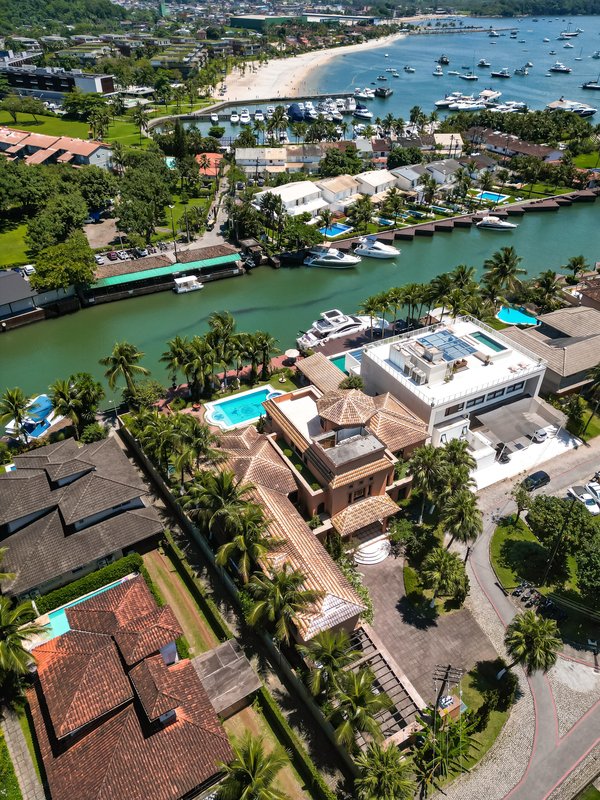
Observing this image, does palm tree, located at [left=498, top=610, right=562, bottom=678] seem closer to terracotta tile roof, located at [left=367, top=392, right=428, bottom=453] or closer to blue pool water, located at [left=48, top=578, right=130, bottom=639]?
terracotta tile roof, located at [left=367, top=392, right=428, bottom=453]

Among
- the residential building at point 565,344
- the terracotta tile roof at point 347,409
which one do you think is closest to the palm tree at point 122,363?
the terracotta tile roof at point 347,409

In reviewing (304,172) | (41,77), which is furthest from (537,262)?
(41,77)

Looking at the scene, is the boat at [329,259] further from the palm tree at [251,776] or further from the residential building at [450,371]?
the palm tree at [251,776]

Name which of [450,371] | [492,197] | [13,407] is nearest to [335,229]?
[492,197]

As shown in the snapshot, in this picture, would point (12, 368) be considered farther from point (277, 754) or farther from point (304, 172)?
point (304, 172)

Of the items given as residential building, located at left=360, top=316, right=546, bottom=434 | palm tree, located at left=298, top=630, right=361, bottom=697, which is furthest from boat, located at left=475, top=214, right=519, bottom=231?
palm tree, located at left=298, top=630, right=361, bottom=697

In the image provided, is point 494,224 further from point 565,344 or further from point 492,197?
point 565,344
